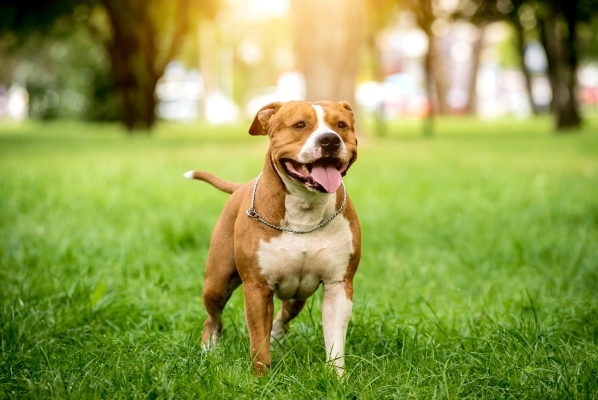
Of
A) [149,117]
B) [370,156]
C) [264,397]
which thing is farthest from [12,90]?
[264,397]

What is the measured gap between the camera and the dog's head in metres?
3.15

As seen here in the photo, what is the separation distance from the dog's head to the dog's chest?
254 mm

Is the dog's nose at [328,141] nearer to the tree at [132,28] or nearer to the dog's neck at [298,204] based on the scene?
the dog's neck at [298,204]

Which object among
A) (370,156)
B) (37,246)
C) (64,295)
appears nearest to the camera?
(64,295)

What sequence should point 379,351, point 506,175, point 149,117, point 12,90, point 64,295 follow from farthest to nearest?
point 12,90 → point 149,117 → point 506,175 → point 64,295 → point 379,351

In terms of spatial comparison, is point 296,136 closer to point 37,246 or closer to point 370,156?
point 37,246

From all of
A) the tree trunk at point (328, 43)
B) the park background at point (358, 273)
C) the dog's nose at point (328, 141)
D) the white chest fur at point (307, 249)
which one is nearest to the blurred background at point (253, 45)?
the tree trunk at point (328, 43)

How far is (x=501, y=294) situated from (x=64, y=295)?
9.31 feet

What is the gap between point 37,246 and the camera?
598 centimetres

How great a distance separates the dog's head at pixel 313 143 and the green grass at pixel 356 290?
0.83m

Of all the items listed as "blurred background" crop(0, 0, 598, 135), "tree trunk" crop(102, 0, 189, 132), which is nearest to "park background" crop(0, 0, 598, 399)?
"blurred background" crop(0, 0, 598, 135)

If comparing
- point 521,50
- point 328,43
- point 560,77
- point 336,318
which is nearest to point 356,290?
point 336,318

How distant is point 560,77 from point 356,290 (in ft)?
54.7

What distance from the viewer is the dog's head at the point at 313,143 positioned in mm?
3146
